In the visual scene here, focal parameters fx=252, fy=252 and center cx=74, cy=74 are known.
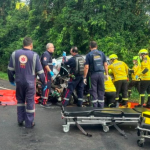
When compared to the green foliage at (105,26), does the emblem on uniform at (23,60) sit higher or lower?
lower

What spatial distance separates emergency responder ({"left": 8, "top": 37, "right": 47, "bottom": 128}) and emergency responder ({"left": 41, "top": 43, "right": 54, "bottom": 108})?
5.92 feet

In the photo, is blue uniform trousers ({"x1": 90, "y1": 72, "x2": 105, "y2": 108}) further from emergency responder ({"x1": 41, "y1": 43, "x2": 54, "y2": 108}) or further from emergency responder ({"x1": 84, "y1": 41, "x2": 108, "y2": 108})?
emergency responder ({"x1": 41, "y1": 43, "x2": 54, "y2": 108})

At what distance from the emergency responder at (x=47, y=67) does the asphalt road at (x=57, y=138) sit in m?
1.57

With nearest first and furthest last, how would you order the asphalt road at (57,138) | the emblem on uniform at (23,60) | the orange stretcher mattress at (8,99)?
the asphalt road at (57,138) → the emblem on uniform at (23,60) → the orange stretcher mattress at (8,99)

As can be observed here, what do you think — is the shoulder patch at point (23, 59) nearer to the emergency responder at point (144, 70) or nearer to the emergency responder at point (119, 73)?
the emergency responder at point (119, 73)

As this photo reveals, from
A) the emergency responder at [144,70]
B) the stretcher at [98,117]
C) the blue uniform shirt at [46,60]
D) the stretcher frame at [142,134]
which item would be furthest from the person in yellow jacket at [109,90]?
the stretcher frame at [142,134]

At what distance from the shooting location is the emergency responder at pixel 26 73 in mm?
5178

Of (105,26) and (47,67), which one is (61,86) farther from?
(105,26)

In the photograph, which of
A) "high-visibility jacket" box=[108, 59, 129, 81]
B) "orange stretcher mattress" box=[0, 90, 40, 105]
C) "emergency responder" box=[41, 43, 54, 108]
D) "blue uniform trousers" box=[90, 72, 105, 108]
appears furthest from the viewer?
"high-visibility jacket" box=[108, 59, 129, 81]

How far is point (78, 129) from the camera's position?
5.39m

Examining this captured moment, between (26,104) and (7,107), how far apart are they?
215 cm

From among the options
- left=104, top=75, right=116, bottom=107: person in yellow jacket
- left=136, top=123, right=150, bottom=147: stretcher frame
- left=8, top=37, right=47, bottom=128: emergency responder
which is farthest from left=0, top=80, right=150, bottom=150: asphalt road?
left=104, top=75, right=116, bottom=107: person in yellow jacket

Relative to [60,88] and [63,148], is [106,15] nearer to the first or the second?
[60,88]

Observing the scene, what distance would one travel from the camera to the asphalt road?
442 centimetres
